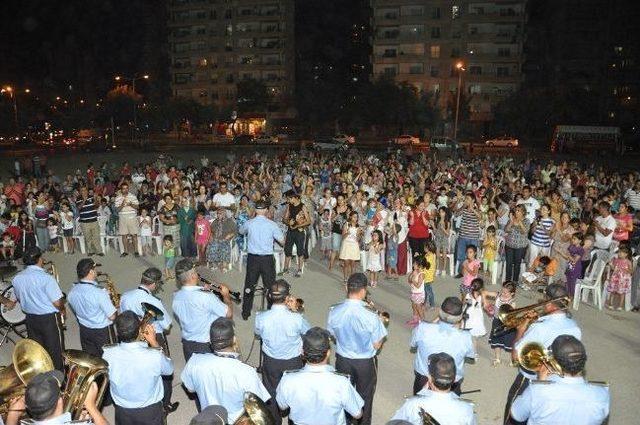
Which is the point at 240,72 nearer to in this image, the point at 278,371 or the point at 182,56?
the point at 182,56

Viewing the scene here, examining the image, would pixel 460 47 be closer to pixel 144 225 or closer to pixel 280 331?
pixel 144 225

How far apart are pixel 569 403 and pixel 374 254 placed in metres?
6.22

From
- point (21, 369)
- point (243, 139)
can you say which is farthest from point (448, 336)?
point (243, 139)

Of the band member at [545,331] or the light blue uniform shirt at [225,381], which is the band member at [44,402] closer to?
the light blue uniform shirt at [225,381]

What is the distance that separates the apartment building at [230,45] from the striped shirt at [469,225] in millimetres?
Answer: 58978

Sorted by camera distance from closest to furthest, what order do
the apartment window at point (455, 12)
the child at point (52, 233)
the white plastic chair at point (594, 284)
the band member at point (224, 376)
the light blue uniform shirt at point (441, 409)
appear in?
the light blue uniform shirt at point (441, 409), the band member at point (224, 376), the white plastic chair at point (594, 284), the child at point (52, 233), the apartment window at point (455, 12)

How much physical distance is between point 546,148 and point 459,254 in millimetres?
36857

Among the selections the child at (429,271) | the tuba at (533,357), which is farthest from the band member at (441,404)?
the child at (429,271)

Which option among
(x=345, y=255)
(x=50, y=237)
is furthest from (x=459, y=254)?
(x=50, y=237)

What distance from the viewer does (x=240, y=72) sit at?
6969 centimetres

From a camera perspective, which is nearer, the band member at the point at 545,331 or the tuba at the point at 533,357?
the tuba at the point at 533,357

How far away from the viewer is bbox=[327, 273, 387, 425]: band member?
487 cm

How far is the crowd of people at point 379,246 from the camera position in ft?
15.1

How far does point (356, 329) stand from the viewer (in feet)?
15.9
